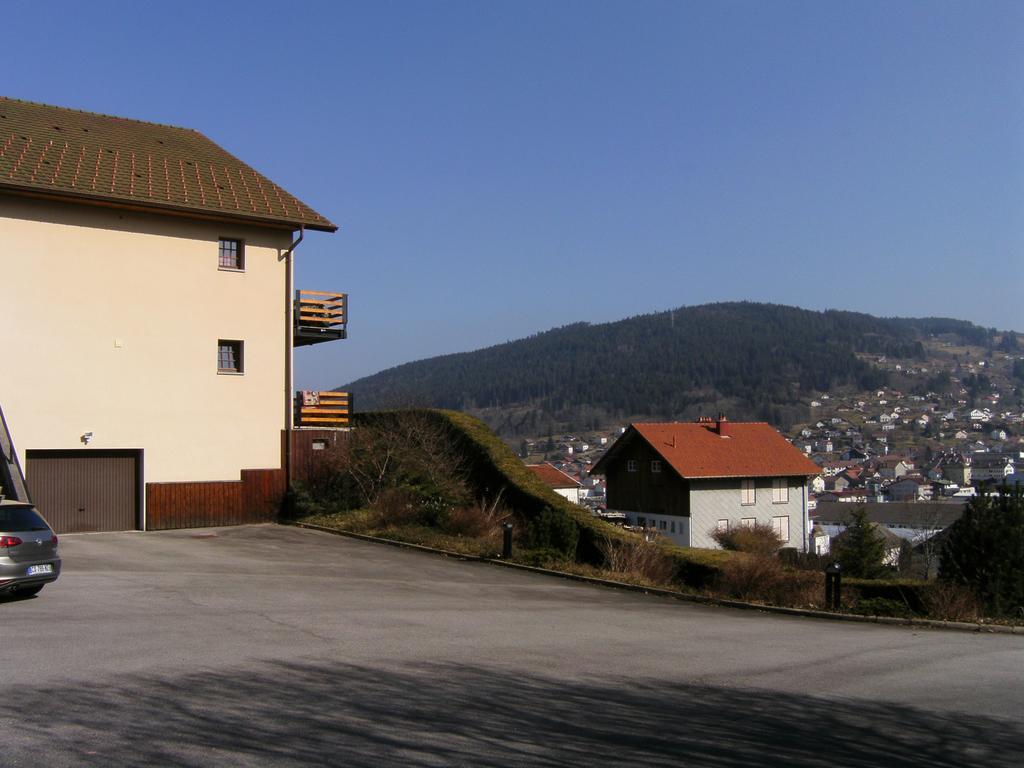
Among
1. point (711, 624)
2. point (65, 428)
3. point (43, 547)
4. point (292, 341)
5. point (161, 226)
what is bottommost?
point (711, 624)

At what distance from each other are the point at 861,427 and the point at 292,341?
12582 cm

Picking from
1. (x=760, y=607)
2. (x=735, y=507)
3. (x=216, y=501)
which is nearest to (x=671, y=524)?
(x=735, y=507)

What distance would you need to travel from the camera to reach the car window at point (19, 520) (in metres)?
13.7

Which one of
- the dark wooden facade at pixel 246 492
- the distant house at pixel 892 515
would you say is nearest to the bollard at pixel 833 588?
the dark wooden facade at pixel 246 492

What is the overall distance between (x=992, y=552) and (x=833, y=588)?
3153mm

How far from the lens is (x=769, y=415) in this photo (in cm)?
13825

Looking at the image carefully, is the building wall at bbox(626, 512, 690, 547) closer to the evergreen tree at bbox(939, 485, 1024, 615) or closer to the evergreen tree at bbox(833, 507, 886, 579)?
the evergreen tree at bbox(833, 507, 886, 579)

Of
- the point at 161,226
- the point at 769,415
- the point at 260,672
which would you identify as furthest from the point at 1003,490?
the point at 769,415

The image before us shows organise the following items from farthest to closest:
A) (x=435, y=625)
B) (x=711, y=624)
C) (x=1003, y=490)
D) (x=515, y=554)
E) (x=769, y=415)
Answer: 1. (x=769, y=415)
2. (x=515, y=554)
3. (x=1003, y=490)
4. (x=711, y=624)
5. (x=435, y=625)

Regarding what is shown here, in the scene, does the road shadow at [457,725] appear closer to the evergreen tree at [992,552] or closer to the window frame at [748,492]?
the evergreen tree at [992,552]

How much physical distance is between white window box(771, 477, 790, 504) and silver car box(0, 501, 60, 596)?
5016cm

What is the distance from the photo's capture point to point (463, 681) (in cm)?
970

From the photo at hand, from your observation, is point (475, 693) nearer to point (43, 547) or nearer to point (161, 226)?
point (43, 547)

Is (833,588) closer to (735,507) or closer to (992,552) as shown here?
(992,552)
